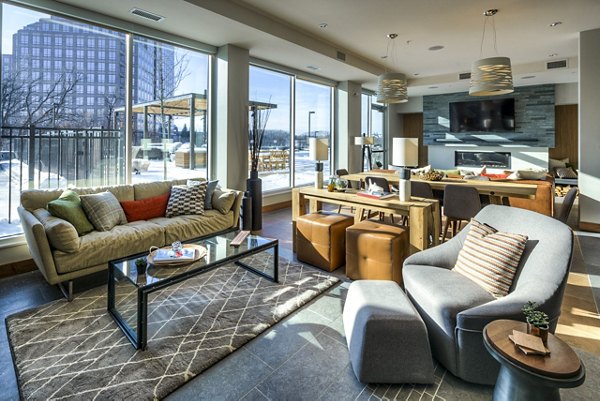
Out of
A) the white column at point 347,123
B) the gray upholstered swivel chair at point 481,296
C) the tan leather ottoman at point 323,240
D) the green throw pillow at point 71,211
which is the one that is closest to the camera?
the gray upholstered swivel chair at point 481,296

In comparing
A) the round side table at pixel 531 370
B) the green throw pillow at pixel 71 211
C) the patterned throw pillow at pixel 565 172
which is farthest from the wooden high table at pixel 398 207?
the patterned throw pillow at pixel 565 172

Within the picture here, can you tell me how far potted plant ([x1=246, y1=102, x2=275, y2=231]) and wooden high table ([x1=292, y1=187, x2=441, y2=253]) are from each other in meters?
1.24

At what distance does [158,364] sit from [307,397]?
0.95 metres

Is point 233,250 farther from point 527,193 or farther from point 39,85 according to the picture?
point 527,193

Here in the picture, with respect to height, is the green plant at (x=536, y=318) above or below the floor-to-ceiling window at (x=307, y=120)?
below

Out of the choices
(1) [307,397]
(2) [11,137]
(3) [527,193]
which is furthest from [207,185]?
(3) [527,193]

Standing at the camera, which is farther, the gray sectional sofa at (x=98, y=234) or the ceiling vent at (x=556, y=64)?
the ceiling vent at (x=556, y=64)

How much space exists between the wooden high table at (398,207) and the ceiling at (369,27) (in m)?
2.49

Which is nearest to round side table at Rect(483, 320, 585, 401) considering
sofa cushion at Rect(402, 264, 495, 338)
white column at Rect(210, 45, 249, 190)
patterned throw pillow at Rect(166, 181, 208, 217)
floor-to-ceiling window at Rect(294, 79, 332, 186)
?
sofa cushion at Rect(402, 264, 495, 338)

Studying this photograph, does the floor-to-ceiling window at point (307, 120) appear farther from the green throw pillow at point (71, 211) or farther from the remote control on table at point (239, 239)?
the green throw pillow at point (71, 211)

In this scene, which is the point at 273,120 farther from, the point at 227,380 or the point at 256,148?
the point at 227,380

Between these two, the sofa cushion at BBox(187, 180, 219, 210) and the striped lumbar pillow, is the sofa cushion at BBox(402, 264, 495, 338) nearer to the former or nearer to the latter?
the striped lumbar pillow

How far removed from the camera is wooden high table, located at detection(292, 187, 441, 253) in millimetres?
3168

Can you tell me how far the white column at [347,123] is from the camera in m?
8.38
